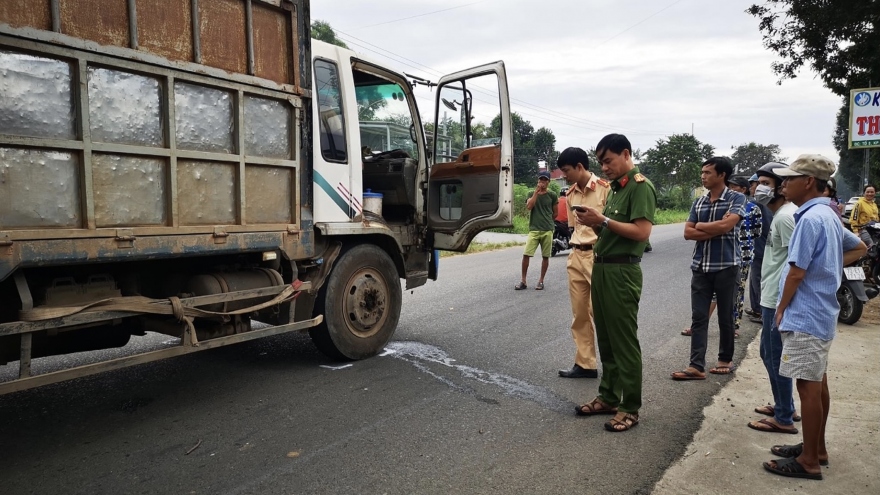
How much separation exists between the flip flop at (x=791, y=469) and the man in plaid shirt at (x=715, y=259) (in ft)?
4.81

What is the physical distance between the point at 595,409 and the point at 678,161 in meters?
45.7

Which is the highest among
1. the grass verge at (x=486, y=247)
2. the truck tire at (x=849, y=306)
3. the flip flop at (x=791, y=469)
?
the grass verge at (x=486, y=247)

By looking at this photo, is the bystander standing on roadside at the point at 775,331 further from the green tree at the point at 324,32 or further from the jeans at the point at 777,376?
the green tree at the point at 324,32

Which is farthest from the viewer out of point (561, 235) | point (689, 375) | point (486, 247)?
point (486, 247)

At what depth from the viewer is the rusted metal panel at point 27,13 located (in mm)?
2537

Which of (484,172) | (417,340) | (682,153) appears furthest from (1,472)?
(682,153)

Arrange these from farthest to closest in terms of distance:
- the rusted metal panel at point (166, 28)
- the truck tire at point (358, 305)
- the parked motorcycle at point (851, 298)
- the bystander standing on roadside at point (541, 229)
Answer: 1. the bystander standing on roadside at point (541, 229)
2. the parked motorcycle at point (851, 298)
3. the truck tire at point (358, 305)
4. the rusted metal panel at point (166, 28)

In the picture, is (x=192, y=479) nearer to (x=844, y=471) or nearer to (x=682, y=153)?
(x=844, y=471)

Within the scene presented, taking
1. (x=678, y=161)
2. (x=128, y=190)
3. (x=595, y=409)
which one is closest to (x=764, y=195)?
(x=595, y=409)

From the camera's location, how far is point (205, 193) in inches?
137

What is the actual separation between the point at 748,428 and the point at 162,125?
3.92 m

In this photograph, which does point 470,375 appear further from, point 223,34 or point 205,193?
point 223,34

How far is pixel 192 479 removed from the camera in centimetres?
277

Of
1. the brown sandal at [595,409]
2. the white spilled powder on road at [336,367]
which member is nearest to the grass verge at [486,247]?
the white spilled powder on road at [336,367]
